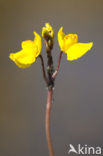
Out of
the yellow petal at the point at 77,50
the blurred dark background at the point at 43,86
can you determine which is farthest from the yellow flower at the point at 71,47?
the blurred dark background at the point at 43,86

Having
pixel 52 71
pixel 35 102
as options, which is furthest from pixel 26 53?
pixel 35 102

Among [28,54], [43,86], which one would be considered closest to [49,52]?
[28,54]

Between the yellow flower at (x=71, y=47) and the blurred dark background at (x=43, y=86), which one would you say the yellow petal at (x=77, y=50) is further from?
the blurred dark background at (x=43, y=86)

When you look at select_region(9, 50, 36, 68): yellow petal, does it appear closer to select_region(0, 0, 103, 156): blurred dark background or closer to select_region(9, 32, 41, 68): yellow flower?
select_region(9, 32, 41, 68): yellow flower

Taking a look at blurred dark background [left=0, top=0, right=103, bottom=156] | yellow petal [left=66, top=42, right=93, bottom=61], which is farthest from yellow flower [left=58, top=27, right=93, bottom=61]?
blurred dark background [left=0, top=0, right=103, bottom=156]

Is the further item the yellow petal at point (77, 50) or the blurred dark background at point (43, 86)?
the blurred dark background at point (43, 86)

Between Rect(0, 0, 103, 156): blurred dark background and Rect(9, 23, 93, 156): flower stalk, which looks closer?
Rect(9, 23, 93, 156): flower stalk
